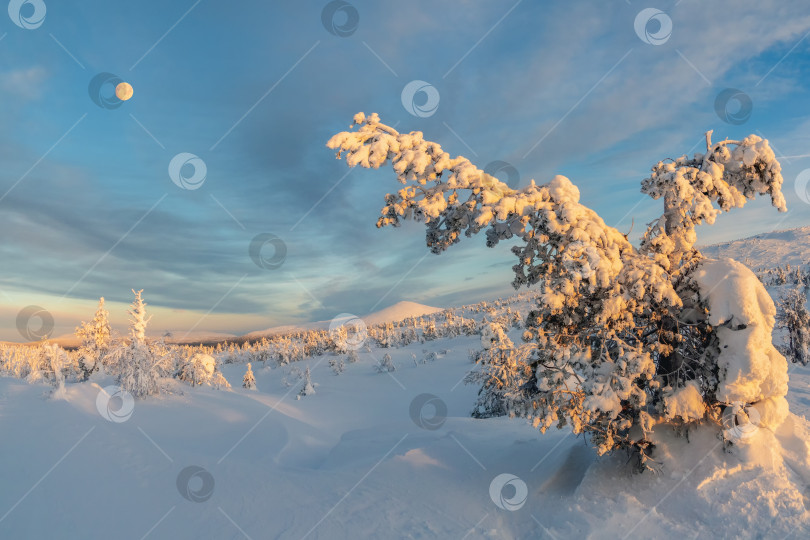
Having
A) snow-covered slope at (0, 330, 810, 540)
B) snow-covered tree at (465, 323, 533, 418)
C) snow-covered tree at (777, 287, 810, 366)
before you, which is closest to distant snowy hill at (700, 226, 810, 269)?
snow-covered tree at (777, 287, 810, 366)

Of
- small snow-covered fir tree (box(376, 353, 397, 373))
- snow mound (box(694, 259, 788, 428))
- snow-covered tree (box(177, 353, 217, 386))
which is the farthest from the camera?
small snow-covered fir tree (box(376, 353, 397, 373))

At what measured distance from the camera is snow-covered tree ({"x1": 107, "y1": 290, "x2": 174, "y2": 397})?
45.4 ft

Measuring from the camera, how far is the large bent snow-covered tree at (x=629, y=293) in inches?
218

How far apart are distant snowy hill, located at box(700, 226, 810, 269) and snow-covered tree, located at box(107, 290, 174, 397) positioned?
4952cm

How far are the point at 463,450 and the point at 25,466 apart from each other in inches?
319

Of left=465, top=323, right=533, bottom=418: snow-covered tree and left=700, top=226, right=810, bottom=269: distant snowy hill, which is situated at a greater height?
left=700, top=226, right=810, bottom=269: distant snowy hill

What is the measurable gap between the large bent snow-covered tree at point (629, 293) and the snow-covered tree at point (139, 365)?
39.2ft

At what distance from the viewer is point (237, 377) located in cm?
3769

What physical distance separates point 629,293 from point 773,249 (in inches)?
2790

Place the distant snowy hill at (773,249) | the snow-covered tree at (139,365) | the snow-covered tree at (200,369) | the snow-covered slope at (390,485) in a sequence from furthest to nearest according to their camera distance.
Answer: the distant snowy hill at (773,249), the snow-covered tree at (200,369), the snow-covered tree at (139,365), the snow-covered slope at (390,485)

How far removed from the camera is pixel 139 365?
14.2m

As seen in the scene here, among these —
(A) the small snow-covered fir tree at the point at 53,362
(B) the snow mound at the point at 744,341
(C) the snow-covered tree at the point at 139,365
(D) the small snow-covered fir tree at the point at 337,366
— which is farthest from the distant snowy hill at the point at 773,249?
(A) the small snow-covered fir tree at the point at 53,362

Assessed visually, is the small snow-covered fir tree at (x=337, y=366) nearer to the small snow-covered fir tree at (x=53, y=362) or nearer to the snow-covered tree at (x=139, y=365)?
the small snow-covered fir tree at (x=53, y=362)

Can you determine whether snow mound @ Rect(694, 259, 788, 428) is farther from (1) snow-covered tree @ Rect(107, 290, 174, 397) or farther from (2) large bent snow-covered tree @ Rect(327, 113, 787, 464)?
(1) snow-covered tree @ Rect(107, 290, 174, 397)
